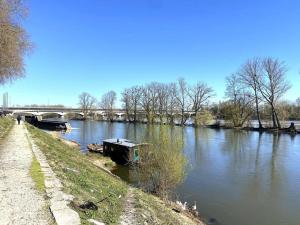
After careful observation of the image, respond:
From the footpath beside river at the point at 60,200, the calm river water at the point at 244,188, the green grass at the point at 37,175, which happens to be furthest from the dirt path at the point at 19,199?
the calm river water at the point at 244,188

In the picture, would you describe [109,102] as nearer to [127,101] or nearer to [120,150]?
[127,101]

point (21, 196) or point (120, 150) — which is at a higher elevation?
point (21, 196)

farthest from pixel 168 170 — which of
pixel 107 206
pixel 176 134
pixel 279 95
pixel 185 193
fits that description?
pixel 279 95

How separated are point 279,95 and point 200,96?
107ft

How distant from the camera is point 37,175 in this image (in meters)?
11.4

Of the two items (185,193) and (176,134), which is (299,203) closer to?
(185,193)

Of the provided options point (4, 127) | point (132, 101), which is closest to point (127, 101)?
point (132, 101)

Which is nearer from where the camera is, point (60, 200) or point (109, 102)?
point (60, 200)

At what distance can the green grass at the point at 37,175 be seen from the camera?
9939mm

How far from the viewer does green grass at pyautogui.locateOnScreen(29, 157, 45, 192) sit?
9.94 meters

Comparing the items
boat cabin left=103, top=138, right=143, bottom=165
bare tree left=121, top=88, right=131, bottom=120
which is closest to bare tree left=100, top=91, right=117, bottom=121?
bare tree left=121, top=88, right=131, bottom=120

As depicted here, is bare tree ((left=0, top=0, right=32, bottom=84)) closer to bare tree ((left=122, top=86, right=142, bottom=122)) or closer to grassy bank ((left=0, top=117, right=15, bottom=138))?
grassy bank ((left=0, top=117, right=15, bottom=138))

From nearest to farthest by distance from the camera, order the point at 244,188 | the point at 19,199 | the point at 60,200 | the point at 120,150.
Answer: the point at 19,199 → the point at 60,200 → the point at 244,188 → the point at 120,150

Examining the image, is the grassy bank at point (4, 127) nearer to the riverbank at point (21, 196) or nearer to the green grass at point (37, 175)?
the green grass at point (37, 175)
